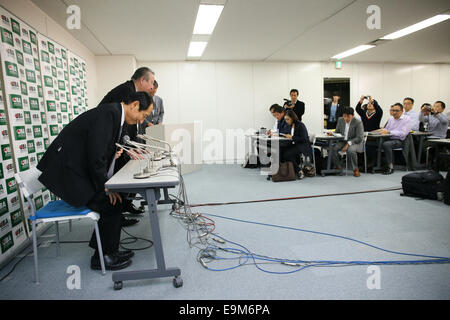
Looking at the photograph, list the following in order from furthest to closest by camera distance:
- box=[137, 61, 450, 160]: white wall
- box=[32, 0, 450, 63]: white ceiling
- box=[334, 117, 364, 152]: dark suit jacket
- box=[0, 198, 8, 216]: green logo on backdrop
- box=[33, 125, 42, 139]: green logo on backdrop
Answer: box=[137, 61, 450, 160]: white wall, box=[334, 117, 364, 152]: dark suit jacket, box=[32, 0, 450, 63]: white ceiling, box=[33, 125, 42, 139]: green logo on backdrop, box=[0, 198, 8, 216]: green logo on backdrop

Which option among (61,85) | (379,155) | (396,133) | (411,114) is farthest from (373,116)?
(61,85)

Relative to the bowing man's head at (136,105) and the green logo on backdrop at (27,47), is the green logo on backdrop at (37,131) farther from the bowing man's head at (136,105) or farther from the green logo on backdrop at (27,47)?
the bowing man's head at (136,105)

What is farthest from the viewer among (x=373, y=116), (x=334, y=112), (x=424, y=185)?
(x=334, y=112)

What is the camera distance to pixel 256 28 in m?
4.79

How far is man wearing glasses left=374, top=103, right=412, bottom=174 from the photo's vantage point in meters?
5.42

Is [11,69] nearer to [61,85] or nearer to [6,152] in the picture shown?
[6,152]

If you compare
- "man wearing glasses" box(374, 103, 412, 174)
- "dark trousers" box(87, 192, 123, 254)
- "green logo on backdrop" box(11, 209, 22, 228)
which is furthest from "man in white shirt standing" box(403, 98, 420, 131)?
"green logo on backdrop" box(11, 209, 22, 228)

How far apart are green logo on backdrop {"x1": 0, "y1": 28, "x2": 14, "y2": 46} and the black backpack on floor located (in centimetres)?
482

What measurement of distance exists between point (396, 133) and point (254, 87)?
362cm

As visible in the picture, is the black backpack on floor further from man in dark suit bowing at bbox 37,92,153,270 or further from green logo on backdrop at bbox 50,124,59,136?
green logo on backdrop at bbox 50,124,59,136

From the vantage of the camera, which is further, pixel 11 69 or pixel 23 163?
pixel 23 163

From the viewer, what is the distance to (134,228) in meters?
3.03
